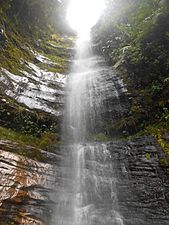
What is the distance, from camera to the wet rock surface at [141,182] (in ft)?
19.0

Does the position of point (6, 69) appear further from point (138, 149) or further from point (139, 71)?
point (138, 149)

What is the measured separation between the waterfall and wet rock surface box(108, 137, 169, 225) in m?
0.19

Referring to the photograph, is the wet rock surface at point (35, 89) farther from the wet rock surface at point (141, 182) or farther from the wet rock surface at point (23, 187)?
the wet rock surface at point (141, 182)

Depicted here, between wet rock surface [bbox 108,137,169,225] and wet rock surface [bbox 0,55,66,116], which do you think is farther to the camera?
wet rock surface [bbox 0,55,66,116]

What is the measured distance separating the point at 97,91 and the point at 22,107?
9.87 ft

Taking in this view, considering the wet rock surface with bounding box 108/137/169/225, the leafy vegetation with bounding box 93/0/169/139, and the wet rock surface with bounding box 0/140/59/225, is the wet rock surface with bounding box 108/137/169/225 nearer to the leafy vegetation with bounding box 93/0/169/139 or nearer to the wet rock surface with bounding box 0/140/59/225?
the leafy vegetation with bounding box 93/0/169/139

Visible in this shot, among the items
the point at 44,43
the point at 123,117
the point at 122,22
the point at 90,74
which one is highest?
the point at 122,22

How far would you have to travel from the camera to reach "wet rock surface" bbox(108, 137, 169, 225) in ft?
19.0

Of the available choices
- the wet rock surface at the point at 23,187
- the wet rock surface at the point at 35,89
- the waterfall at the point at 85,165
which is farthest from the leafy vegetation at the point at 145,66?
the wet rock surface at the point at 23,187

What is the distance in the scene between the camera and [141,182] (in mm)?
6504

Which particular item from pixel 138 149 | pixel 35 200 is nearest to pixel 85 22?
pixel 138 149

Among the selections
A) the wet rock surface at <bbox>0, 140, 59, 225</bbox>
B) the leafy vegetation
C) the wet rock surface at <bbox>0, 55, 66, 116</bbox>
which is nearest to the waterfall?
the wet rock surface at <bbox>0, 140, 59, 225</bbox>

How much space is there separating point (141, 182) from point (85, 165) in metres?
1.50

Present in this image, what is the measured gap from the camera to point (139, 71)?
412 inches
